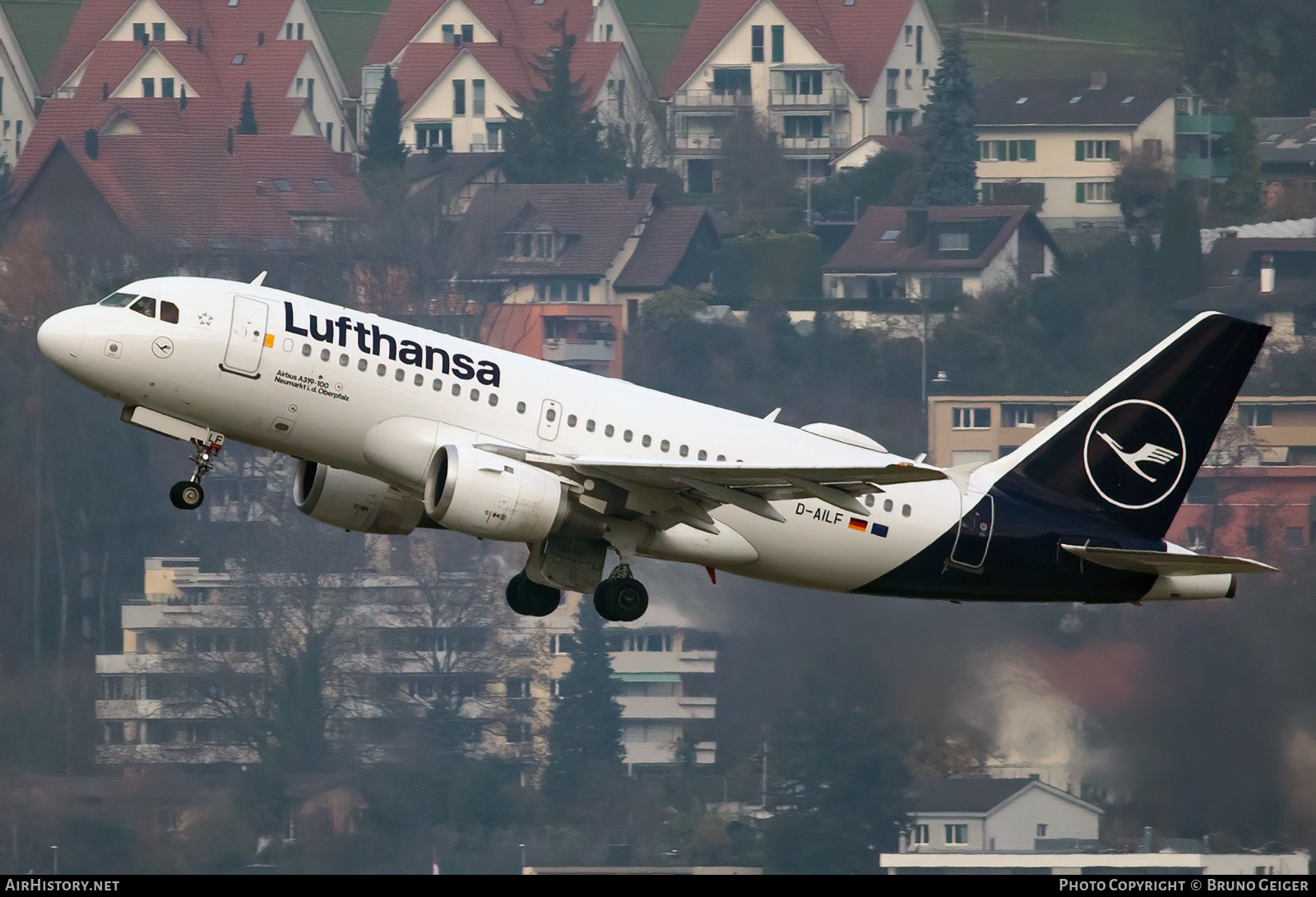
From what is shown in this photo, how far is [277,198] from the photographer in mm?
152000

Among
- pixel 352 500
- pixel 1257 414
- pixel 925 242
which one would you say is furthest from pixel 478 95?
pixel 352 500

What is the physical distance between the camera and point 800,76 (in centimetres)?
16775

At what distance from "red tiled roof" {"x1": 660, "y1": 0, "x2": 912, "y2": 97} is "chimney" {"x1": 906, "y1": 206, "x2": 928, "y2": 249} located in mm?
14136

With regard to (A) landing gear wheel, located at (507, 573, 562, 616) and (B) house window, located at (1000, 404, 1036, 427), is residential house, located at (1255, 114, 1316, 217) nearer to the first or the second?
(B) house window, located at (1000, 404, 1036, 427)

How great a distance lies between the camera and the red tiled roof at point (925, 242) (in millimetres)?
156250

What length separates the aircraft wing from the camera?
34.0m

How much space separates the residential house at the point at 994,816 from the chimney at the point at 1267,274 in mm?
70670

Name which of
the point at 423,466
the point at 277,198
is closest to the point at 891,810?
the point at 423,466

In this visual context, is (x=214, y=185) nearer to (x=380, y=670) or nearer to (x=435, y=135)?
(x=435, y=135)

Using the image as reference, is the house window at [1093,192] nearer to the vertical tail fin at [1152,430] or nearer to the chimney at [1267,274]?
the chimney at [1267,274]

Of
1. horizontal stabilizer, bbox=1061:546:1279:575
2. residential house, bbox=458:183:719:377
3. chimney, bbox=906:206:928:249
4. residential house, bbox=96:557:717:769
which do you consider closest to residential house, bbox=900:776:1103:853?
residential house, bbox=96:557:717:769

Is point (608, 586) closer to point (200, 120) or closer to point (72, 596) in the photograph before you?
point (72, 596)

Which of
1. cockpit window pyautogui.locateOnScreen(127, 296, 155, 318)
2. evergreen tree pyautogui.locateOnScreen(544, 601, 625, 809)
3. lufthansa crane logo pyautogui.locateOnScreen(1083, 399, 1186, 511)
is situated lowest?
evergreen tree pyautogui.locateOnScreen(544, 601, 625, 809)

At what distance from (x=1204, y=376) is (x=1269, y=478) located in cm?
7973
